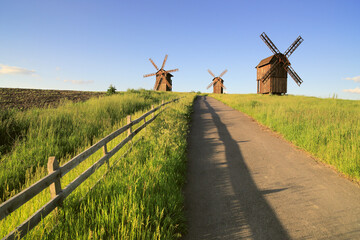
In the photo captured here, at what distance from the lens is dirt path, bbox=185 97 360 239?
3357 mm

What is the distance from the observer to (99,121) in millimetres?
10227

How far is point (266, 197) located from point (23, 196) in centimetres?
454

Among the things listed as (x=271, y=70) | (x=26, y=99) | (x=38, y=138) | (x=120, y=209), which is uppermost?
(x=271, y=70)

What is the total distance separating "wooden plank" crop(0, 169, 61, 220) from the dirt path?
7.84 feet

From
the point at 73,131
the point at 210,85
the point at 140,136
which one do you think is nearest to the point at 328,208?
the point at 140,136

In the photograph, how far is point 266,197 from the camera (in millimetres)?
4355

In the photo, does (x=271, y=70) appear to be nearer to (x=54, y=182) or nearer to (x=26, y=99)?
(x=26, y=99)

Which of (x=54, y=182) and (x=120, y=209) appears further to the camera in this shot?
(x=120, y=209)

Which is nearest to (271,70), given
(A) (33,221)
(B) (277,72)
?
(B) (277,72)

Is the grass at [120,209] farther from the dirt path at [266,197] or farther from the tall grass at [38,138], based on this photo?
the tall grass at [38,138]

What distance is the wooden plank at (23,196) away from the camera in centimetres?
199

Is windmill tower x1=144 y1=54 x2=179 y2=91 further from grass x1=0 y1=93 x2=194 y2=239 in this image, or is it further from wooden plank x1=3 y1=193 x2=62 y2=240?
wooden plank x1=3 y1=193 x2=62 y2=240

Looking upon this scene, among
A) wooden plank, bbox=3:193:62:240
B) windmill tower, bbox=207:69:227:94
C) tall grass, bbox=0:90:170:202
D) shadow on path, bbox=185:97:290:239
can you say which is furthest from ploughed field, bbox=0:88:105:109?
windmill tower, bbox=207:69:227:94

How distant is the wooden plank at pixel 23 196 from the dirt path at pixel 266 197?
239cm
